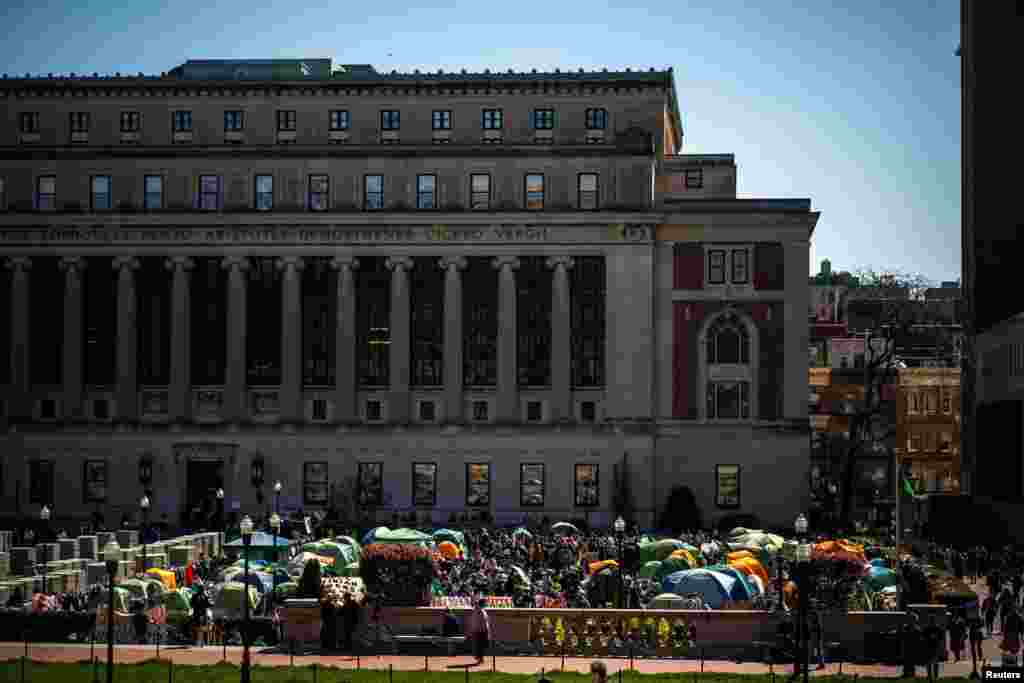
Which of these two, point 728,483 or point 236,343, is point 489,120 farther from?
point 728,483

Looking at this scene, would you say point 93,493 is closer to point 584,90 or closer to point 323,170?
point 323,170

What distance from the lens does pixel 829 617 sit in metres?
54.0

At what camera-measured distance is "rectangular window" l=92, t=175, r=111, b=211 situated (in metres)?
113

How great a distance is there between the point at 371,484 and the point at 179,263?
18.4m

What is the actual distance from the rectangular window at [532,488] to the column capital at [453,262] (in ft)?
43.2

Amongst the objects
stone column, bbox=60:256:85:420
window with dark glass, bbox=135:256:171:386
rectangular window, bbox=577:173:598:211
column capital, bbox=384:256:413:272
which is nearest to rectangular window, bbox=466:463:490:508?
column capital, bbox=384:256:413:272

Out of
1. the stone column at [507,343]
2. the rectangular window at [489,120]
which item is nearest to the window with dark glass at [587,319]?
the stone column at [507,343]

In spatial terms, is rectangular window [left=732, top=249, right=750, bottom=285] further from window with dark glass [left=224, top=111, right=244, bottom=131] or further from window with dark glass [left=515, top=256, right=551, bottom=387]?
window with dark glass [left=224, top=111, right=244, bottom=131]

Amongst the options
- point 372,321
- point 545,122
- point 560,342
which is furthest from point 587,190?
point 372,321

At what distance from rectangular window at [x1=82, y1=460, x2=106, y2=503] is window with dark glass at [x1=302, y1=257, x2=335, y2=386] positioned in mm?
13754

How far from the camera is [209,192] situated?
11238 centimetres

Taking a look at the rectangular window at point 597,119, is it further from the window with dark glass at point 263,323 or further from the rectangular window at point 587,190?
the window with dark glass at point 263,323

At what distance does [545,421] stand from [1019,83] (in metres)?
39.5

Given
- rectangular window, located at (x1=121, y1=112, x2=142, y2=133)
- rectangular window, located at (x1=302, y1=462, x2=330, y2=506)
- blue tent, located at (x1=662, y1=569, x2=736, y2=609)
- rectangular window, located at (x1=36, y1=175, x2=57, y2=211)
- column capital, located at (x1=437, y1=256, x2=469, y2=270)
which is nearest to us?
blue tent, located at (x1=662, y1=569, x2=736, y2=609)
